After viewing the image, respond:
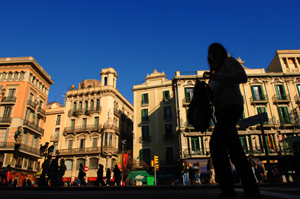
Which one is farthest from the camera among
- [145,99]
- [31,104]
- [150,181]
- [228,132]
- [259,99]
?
[145,99]

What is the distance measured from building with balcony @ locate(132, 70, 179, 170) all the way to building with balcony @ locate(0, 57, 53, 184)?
664 inches

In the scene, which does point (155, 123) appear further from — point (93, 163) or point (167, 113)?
point (93, 163)

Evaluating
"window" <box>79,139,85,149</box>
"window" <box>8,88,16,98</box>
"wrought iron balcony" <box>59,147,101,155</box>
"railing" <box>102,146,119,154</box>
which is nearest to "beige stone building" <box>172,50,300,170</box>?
"railing" <box>102,146,119,154</box>

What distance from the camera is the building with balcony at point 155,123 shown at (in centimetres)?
3369

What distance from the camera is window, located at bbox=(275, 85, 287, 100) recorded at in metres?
31.4

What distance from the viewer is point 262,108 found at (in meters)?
31.0

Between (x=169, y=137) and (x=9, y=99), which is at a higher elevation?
(x=9, y=99)

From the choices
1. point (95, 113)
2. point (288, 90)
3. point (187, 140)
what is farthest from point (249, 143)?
point (95, 113)

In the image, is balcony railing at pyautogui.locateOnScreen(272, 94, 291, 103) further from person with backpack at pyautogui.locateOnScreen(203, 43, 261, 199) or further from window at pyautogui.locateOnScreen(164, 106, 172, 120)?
person with backpack at pyautogui.locateOnScreen(203, 43, 261, 199)

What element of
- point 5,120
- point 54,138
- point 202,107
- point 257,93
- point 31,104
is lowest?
point 202,107

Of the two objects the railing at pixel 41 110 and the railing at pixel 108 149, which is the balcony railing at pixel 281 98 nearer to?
the railing at pixel 108 149

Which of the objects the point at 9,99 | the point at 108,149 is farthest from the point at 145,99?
the point at 9,99

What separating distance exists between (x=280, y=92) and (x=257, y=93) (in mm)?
3407

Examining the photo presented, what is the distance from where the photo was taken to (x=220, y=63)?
9.64ft
